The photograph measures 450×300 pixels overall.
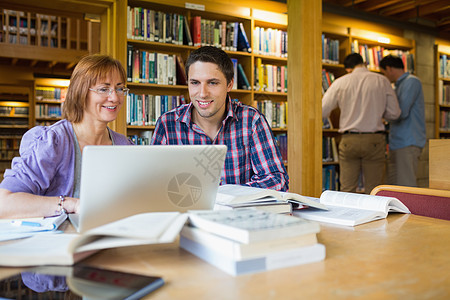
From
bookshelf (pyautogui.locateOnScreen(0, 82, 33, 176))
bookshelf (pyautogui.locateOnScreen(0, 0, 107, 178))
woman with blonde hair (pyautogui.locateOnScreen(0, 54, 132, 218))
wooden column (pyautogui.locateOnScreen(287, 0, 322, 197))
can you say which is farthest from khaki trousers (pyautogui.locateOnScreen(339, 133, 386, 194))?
bookshelf (pyautogui.locateOnScreen(0, 82, 33, 176))

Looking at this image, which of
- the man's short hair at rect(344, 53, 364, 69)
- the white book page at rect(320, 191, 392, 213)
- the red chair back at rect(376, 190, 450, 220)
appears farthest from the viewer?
the man's short hair at rect(344, 53, 364, 69)

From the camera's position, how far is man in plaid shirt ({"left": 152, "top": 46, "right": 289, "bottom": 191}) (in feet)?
6.09

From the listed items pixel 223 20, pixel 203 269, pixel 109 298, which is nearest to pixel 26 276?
pixel 109 298

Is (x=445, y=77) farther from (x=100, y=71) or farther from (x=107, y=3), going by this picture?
(x=100, y=71)

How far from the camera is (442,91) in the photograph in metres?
5.53

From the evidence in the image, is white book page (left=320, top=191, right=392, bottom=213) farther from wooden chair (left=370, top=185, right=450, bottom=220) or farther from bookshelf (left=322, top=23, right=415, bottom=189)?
bookshelf (left=322, top=23, right=415, bottom=189)

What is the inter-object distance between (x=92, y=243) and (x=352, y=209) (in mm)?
876

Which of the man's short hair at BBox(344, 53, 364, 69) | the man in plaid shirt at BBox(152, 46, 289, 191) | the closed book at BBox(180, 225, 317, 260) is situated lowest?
the closed book at BBox(180, 225, 317, 260)

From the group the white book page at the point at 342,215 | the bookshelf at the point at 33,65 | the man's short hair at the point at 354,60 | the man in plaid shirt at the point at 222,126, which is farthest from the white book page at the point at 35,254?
the bookshelf at the point at 33,65

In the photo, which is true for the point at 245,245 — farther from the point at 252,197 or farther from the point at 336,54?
the point at 336,54

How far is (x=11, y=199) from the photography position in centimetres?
111

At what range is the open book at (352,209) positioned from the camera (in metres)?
1.13

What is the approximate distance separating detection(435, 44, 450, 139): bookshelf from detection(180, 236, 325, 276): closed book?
5454 mm

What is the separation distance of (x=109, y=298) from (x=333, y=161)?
4.13 metres
